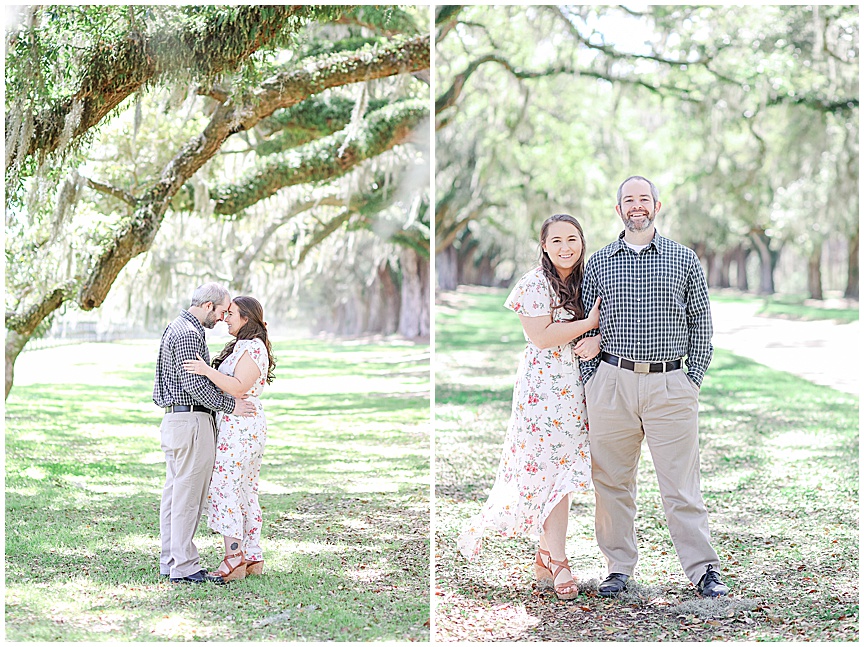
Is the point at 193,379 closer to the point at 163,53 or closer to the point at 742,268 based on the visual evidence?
the point at 163,53

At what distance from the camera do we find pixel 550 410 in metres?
3.73

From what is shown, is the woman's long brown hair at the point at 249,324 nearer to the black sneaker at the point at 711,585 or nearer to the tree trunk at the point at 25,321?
the black sneaker at the point at 711,585

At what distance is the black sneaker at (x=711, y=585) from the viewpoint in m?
3.70

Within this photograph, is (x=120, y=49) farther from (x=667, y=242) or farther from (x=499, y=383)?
(x=499, y=383)

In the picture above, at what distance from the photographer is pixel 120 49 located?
4.71 m

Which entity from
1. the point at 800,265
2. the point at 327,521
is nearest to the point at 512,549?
the point at 327,521

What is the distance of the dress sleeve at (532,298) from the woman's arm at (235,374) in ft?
3.72

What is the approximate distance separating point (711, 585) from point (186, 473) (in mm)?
2178

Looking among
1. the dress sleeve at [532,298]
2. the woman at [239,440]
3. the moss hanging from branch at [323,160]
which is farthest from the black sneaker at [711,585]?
the moss hanging from branch at [323,160]

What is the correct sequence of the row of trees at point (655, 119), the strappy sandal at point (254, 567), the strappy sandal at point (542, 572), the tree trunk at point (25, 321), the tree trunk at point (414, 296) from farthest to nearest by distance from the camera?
the tree trunk at point (414, 296), the row of trees at point (655, 119), the tree trunk at point (25, 321), the strappy sandal at point (254, 567), the strappy sandal at point (542, 572)

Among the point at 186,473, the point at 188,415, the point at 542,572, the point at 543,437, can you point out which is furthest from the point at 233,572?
the point at 543,437

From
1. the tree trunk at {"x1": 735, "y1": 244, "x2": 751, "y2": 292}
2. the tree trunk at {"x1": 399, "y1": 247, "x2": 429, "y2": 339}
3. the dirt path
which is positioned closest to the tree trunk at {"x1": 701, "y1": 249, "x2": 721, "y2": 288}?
the tree trunk at {"x1": 735, "y1": 244, "x2": 751, "y2": 292}

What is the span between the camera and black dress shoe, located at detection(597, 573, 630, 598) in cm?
377

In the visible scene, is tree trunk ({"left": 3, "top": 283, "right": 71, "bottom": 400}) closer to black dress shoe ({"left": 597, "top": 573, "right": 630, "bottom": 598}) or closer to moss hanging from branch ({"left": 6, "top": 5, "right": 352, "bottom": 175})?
moss hanging from branch ({"left": 6, "top": 5, "right": 352, "bottom": 175})
